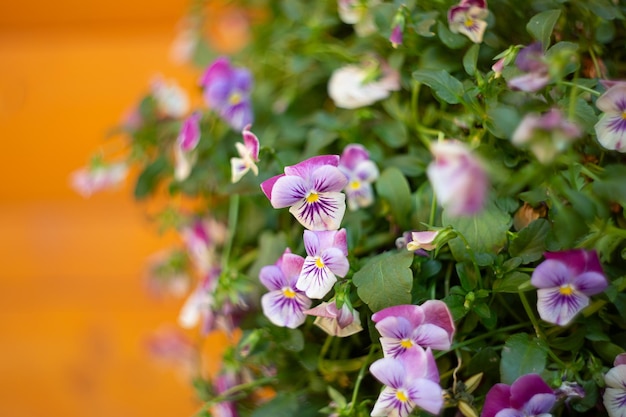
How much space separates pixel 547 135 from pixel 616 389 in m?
0.22

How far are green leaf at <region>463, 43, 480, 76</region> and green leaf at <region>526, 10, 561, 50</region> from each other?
0.04 meters

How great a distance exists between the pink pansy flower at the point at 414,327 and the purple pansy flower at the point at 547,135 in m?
0.15

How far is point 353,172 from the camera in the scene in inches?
23.2

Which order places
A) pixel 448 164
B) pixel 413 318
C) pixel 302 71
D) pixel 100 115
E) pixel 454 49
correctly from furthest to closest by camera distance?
pixel 100 115 < pixel 302 71 < pixel 454 49 < pixel 413 318 < pixel 448 164

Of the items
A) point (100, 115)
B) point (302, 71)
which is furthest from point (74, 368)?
point (302, 71)

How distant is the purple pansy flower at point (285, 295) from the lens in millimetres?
515

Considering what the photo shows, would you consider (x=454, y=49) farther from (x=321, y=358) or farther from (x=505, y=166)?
(x=321, y=358)

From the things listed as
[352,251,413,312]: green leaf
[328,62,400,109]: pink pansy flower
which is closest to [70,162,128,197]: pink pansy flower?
[328,62,400,109]: pink pansy flower

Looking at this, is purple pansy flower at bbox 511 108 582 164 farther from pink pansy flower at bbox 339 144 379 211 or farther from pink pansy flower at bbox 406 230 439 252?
pink pansy flower at bbox 339 144 379 211

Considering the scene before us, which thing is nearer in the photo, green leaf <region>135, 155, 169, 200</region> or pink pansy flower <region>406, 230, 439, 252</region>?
pink pansy flower <region>406, 230, 439, 252</region>

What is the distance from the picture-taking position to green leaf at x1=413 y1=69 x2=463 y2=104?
0.51 metres

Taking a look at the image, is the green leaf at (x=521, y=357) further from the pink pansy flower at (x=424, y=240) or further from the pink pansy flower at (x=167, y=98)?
the pink pansy flower at (x=167, y=98)

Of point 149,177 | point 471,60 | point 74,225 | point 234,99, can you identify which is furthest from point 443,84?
point 74,225

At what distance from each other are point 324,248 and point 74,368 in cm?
71
